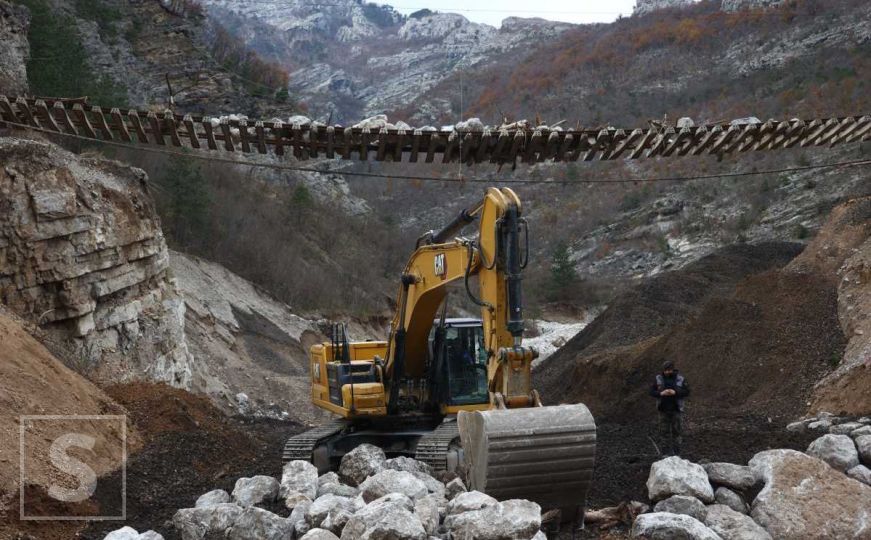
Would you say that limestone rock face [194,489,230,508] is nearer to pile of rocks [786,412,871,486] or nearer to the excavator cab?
the excavator cab

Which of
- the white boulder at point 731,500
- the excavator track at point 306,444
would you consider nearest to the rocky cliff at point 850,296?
the white boulder at point 731,500

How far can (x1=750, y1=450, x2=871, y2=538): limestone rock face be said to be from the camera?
7.61 metres

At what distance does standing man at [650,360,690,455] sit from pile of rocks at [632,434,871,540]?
2.69 meters

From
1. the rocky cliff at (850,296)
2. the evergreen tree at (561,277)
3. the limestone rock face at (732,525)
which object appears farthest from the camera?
the evergreen tree at (561,277)

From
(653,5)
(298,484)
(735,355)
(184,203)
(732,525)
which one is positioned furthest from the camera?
(653,5)

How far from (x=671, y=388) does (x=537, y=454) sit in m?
4.34

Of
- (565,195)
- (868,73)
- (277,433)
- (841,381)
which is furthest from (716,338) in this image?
(565,195)

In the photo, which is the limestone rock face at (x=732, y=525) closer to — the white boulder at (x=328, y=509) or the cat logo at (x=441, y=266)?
the white boulder at (x=328, y=509)

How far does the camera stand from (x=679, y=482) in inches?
316

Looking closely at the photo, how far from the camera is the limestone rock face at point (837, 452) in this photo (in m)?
9.02

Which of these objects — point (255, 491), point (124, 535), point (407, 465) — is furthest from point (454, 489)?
point (124, 535)

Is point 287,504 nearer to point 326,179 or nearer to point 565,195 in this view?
point 326,179

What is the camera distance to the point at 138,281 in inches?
685

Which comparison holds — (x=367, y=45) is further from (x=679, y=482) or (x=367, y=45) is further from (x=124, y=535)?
(x=124, y=535)
